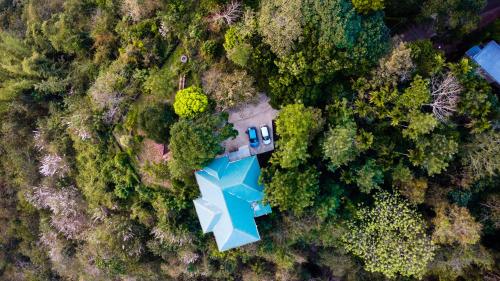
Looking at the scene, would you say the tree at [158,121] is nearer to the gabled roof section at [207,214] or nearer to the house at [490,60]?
the gabled roof section at [207,214]

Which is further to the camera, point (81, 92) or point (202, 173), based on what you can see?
point (81, 92)

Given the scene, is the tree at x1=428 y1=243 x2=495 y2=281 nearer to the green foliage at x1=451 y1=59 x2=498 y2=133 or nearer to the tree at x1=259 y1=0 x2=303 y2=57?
the green foliage at x1=451 y1=59 x2=498 y2=133

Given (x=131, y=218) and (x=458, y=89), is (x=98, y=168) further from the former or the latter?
(x=458, y=89)

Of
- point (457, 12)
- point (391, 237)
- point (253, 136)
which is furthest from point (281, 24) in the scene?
point (391, 237)

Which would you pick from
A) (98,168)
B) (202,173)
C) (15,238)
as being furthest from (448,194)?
(15,238)

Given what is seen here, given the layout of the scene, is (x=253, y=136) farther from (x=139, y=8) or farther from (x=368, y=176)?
(x=139, y=8)
